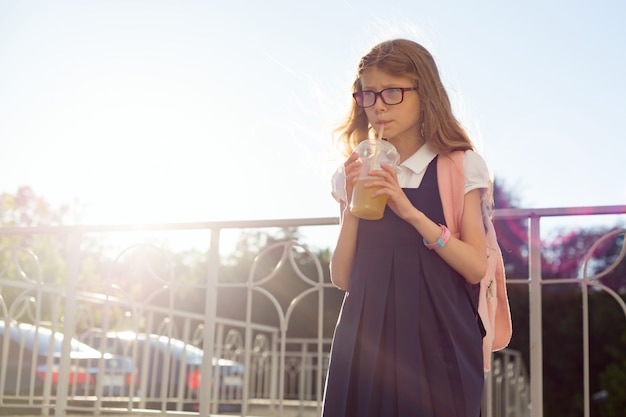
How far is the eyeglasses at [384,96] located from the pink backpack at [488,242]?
19 cm

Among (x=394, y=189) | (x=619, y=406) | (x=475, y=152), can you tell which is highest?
(x=475, y=152)

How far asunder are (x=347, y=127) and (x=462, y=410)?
0.89 meters

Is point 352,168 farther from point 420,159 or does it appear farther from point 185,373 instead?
point 185,373

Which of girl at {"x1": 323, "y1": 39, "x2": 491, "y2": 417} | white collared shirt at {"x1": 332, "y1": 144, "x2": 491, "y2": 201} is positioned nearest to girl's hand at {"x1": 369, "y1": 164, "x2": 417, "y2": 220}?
girl at {"x1": 323, "y1": 39, "x2": 491, "y2": 417}

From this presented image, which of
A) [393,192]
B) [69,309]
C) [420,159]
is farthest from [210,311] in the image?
[393,192]

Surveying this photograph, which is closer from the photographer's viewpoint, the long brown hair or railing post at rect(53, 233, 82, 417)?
the long brown hair

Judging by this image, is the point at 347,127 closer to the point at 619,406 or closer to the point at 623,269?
the point at 619,406

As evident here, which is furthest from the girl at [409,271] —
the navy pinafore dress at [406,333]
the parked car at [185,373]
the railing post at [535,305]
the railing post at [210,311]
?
the parked car at [185,373]

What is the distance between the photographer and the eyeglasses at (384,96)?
208 cm

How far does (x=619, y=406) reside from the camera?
50.7 ft

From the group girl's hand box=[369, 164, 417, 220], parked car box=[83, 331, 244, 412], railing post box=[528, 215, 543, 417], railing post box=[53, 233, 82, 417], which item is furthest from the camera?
parked car box=[83, 331, 244, 412]

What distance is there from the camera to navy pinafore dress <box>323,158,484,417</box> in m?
1.92

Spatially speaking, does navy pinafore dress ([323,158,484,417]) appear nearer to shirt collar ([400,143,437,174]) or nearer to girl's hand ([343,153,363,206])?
shirt collar ([400,143,437,174])

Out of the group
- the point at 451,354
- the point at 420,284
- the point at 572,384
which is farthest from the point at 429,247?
the point at 572,384
